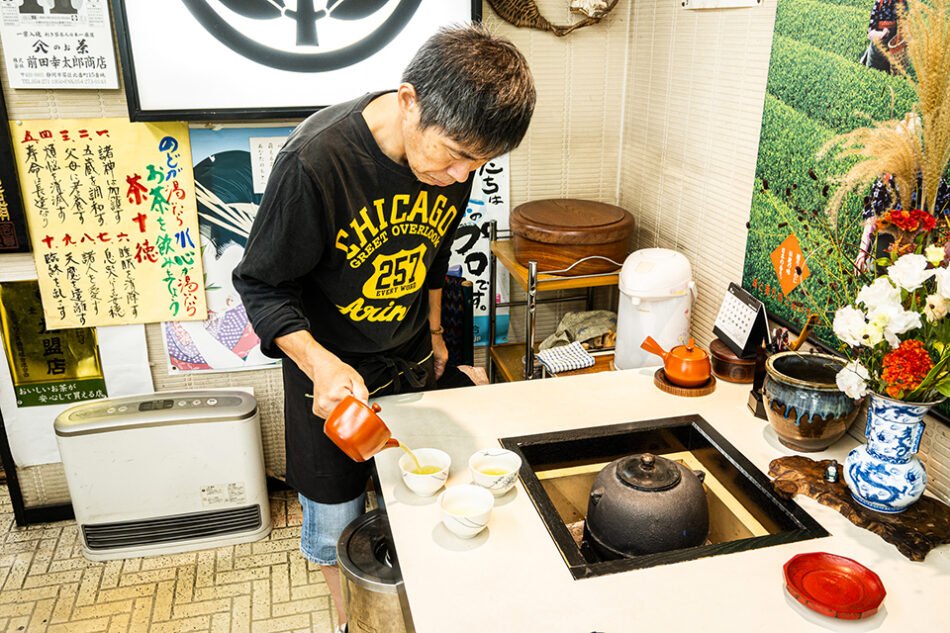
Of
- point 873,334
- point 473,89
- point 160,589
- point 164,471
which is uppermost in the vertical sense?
point 473,89

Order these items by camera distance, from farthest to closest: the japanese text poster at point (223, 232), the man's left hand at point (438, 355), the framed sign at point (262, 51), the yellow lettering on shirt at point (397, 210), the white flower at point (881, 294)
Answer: the japanese text poster at point (223, 232)
the framed sign at point (262, 51)
the man's left hand at point (438, 355)
the yellow lettering on shirt at point (397, 210)
the white flower at point (881, 294)

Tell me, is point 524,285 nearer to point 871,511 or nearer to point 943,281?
point 871,511

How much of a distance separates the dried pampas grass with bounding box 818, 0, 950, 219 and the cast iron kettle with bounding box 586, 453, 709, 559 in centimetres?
63

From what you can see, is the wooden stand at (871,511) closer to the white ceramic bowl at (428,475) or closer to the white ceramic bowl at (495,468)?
the white ceramic bowl at (495,468)

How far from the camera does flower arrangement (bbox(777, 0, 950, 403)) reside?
47.3 inches

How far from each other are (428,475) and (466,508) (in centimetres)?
11

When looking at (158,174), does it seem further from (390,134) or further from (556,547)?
(556,547)

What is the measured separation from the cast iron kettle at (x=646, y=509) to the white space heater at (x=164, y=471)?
1640 millimetres

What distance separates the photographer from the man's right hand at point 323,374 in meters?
1.46

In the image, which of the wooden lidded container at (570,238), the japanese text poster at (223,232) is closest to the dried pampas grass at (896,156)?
the wooden lidded container at (570,238)

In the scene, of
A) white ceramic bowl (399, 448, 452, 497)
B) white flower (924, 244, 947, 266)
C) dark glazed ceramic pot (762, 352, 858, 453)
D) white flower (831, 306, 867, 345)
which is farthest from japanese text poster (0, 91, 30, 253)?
white flower (924, 244, 947, 266)

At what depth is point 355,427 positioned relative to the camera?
1378 mm

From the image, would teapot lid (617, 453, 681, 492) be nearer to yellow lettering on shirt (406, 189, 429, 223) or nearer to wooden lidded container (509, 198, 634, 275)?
yellow lettering on shirt (406, 189, 429, 223)

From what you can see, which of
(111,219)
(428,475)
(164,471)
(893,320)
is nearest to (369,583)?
(428,475)
